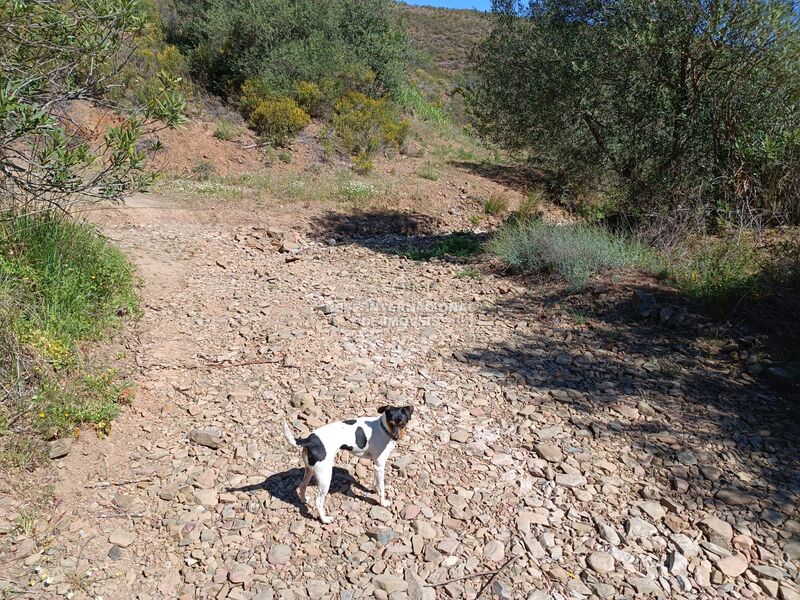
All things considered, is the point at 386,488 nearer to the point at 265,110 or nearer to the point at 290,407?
the point at 290,407

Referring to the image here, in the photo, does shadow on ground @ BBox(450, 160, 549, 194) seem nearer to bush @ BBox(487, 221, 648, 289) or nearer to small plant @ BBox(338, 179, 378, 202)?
small plant @ BBox(338, 179, 378, 202)

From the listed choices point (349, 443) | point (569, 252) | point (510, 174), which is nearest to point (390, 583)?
point (349, 443)

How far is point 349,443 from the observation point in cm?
317

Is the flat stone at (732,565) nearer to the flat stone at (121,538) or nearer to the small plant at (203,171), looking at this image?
the flat stone at (121,538)

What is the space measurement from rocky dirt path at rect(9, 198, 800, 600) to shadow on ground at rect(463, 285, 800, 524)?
21 millimetres

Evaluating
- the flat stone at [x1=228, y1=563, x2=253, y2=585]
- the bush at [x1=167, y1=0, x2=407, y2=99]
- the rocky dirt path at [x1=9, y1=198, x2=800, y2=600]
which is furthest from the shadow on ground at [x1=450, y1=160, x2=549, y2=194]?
the flat stone at [x1=228, y1=563, x2=253, y2=585]

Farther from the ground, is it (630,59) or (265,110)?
(630,59)

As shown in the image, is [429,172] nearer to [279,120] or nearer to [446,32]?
[279,120]

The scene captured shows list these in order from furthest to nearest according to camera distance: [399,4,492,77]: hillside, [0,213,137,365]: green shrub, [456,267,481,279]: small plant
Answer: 1. [399,4,492,77]: hillside
2. [456,267,481,279]: small plant
3. [0,213,137,365]: green shrub

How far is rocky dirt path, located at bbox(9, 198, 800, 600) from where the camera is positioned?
286 cm

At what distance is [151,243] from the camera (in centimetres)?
786

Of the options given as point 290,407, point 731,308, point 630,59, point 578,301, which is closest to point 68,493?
point 290,407

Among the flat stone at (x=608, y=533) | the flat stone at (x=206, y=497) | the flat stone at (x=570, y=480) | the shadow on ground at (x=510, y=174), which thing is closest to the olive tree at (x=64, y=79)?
the flat stone at (x=206, y=497)

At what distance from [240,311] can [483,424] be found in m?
3.28
